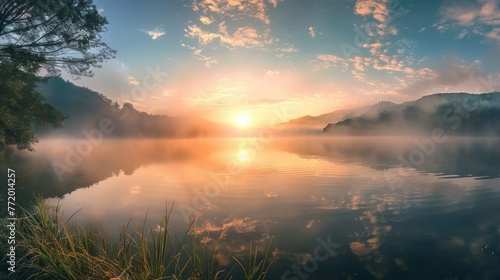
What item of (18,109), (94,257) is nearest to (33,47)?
(18,109)

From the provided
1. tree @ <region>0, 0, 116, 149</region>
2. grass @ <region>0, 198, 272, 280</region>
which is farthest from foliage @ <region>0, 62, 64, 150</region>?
grass @ <region>0, 198, 272, 280</region>

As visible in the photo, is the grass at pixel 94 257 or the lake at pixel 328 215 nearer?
the grass at pixel 94 257

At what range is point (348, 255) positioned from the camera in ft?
37.6

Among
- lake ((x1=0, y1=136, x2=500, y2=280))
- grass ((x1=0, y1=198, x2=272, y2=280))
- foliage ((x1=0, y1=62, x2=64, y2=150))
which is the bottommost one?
lake ((x1=0, y1=136, x2=500, y2=280))

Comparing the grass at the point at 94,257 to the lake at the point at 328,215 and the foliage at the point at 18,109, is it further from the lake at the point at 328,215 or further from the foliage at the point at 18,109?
the foliage at the point at 18,109

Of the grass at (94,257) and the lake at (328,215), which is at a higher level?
the grass at (94,257)

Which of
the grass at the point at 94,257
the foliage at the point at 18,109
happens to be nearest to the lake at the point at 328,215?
the grass at the point at 94,257

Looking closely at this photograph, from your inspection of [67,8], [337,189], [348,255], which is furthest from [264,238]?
[67,8]

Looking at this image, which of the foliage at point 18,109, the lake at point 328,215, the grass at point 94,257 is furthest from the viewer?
the foliage at point 18,109

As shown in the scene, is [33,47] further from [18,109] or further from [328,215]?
[328,215]

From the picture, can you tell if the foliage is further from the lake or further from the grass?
the grass

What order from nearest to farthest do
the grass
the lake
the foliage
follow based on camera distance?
the grass, the lake, the foliage

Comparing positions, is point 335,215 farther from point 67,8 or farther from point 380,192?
point 67,8

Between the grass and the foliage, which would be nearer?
the grass
